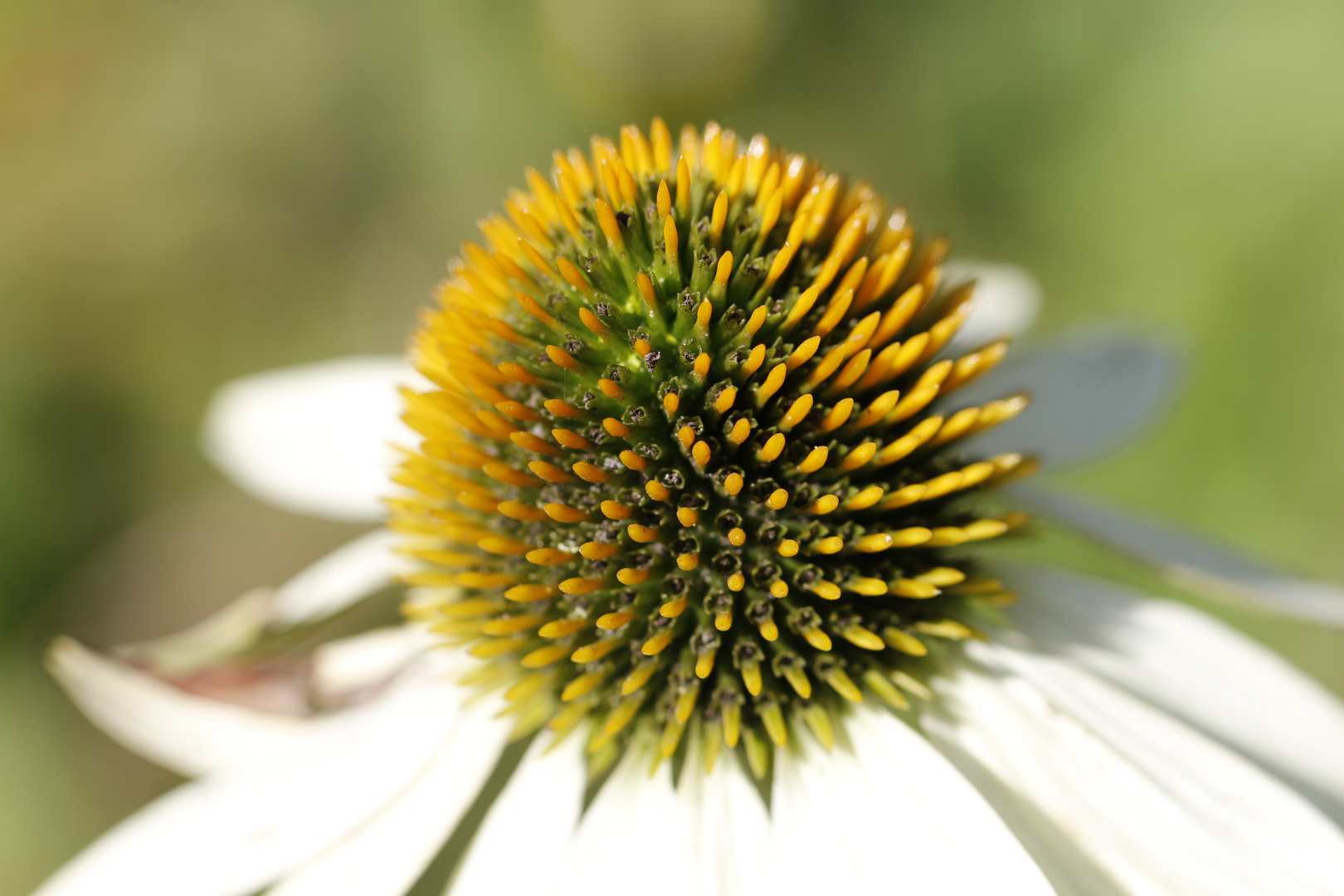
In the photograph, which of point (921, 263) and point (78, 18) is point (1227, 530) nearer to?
point (921, 263)

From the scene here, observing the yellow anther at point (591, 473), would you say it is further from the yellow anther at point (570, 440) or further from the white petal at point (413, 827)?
the white petal at point (413, 827)

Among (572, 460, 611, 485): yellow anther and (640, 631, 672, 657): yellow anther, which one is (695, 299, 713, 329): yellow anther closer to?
(572, 460, 611, 485): yellow anther

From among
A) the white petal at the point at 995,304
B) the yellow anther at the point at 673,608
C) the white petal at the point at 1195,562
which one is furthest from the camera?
the white petal at the point at 995,304

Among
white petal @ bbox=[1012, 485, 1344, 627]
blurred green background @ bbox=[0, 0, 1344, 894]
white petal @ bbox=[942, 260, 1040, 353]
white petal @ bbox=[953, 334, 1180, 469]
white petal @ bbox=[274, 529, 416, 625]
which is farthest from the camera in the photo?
blurred green background @ bbox=[0, 0, 1344, 894]

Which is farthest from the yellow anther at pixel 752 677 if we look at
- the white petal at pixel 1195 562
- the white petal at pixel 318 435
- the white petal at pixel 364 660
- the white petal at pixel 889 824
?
the white petal at pixel 318 435

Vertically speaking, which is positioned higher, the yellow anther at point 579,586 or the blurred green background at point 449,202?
the blurred green background at point 449,202

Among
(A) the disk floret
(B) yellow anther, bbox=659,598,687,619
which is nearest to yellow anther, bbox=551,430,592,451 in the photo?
(A) the disk floret

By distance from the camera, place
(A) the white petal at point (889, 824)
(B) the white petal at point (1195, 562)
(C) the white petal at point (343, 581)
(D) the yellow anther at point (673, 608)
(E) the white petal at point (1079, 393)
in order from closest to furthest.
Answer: (A) the white petal at point (889, 824) < (D) the yellow anther at point (673, 608) < (B) the white petal at point (1195, 562) < (C) the white petal at point (343, 581) < (E) the white petal at point (1079, 393)

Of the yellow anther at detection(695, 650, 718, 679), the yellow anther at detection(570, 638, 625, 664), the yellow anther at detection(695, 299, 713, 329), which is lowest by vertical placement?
the yellow anther at detection(695, 650, 718, 679)
